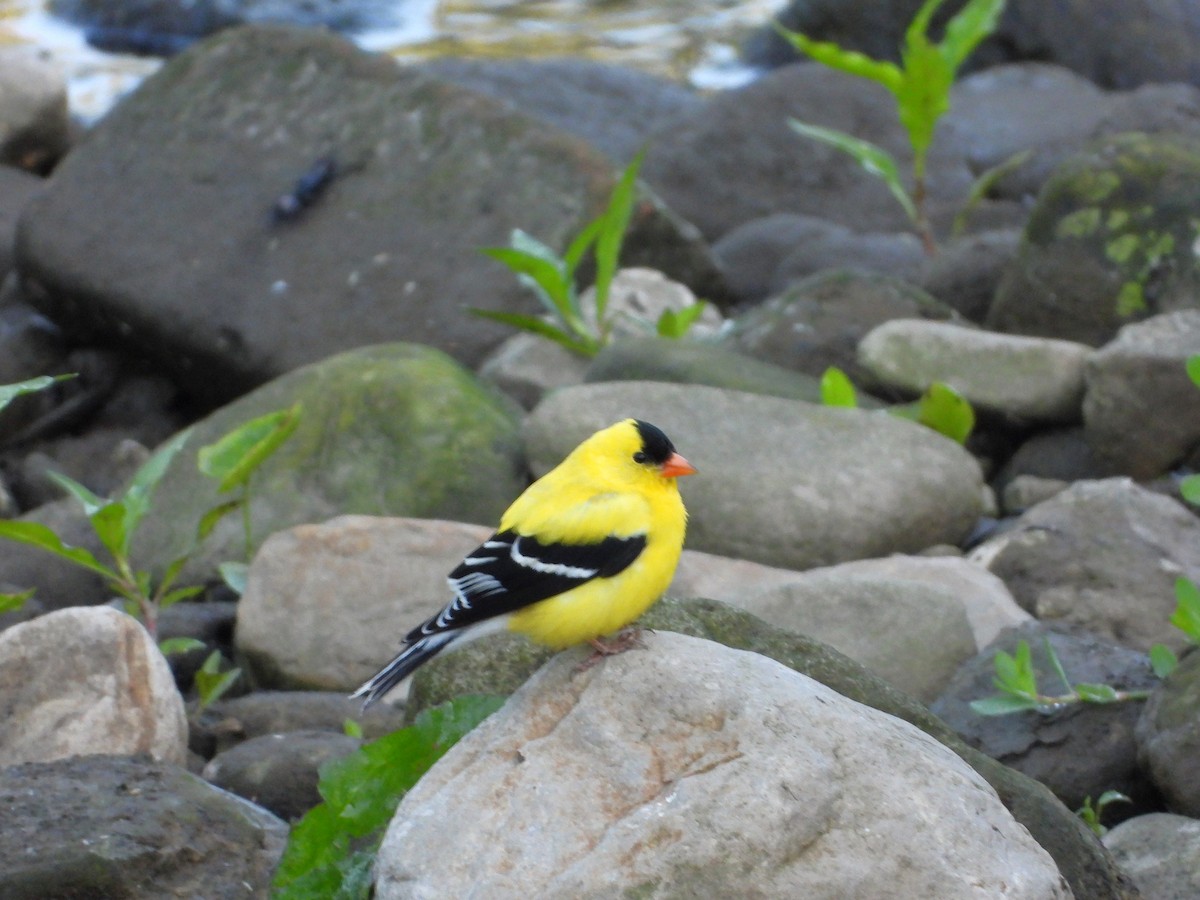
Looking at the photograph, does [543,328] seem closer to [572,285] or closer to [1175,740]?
[572,285]

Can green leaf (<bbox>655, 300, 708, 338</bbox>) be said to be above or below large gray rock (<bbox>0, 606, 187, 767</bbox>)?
below

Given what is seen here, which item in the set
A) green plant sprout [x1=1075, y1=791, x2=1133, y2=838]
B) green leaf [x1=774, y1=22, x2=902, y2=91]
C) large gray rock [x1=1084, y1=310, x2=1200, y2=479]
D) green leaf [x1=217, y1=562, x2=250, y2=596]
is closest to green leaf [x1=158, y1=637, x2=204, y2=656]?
green leaf [x1=217, y1=562, x2=250, y2=596]


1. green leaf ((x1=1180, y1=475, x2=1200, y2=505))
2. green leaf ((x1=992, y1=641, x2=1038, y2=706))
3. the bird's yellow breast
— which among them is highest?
the bird's yellow breast

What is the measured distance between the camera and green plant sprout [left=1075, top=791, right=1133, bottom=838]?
159 inches

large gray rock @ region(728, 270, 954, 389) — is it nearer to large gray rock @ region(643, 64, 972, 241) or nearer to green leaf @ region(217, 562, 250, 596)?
green leaf @ region(217, 562, 250, 596)

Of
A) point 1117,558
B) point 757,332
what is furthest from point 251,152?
point 1117,558

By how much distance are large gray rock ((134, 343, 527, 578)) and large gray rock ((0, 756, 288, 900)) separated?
2.49m

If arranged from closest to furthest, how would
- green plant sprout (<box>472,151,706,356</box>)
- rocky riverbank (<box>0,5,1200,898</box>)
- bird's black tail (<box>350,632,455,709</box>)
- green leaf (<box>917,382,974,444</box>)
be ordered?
rocky riverbank (<box>0,5,1200,898</box>)
bird's black tail (<box>350,632,455,709</box>)
green leaf (<box>917,382,974,444</box>)
green plant sprout (<box>472,151,706,356</box>)

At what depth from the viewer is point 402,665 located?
10.9 ft

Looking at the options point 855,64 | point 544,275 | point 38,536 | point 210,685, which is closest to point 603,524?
point 210,685

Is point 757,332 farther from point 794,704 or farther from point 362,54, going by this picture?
point 794,704

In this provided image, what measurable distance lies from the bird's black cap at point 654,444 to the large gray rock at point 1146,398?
2.99m

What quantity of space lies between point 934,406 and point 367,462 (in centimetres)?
218

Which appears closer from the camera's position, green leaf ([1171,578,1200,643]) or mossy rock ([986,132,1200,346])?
green leaf ([1171,578,1200,643])
